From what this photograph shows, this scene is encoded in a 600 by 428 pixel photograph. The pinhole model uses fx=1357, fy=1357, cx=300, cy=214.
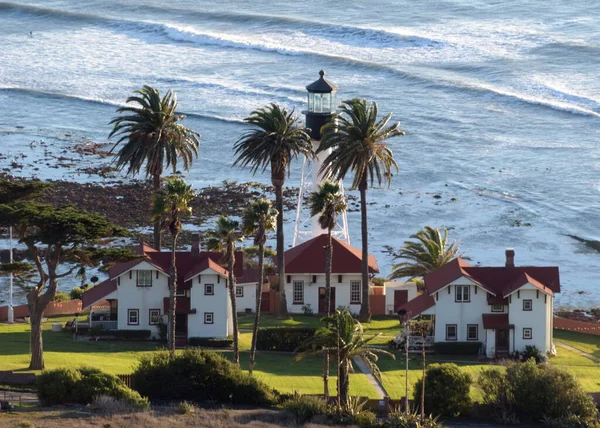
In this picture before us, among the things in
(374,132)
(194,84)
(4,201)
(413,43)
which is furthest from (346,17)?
(4,201)

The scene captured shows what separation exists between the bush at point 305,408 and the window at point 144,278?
55.7 feet

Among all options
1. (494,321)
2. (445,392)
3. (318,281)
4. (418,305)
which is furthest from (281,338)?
(445,392)

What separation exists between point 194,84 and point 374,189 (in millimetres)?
41605

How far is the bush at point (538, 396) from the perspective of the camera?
Result: 2297 inches

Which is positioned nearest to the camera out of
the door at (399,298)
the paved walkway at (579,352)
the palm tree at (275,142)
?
the paved walkway at (579,352)

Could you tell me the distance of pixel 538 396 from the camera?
58656mm

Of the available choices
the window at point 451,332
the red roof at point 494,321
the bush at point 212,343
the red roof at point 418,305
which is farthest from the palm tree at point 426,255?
the bush at point 212,343

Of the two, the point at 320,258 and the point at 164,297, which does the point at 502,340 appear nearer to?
the point at 320,258

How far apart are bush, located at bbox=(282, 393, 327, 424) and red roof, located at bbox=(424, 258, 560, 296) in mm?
16075

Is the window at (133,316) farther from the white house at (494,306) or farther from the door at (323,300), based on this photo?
the white house at (494,306)

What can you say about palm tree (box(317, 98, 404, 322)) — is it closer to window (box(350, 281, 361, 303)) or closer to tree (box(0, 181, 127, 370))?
window (box(350, 281, 361, 303))

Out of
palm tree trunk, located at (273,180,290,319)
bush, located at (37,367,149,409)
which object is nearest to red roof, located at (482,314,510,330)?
palm tree trunk, located at (273,180,290,319)

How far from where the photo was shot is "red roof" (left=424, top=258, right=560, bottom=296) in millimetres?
70438

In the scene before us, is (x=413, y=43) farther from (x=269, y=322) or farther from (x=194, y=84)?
(x=269, y=322)
